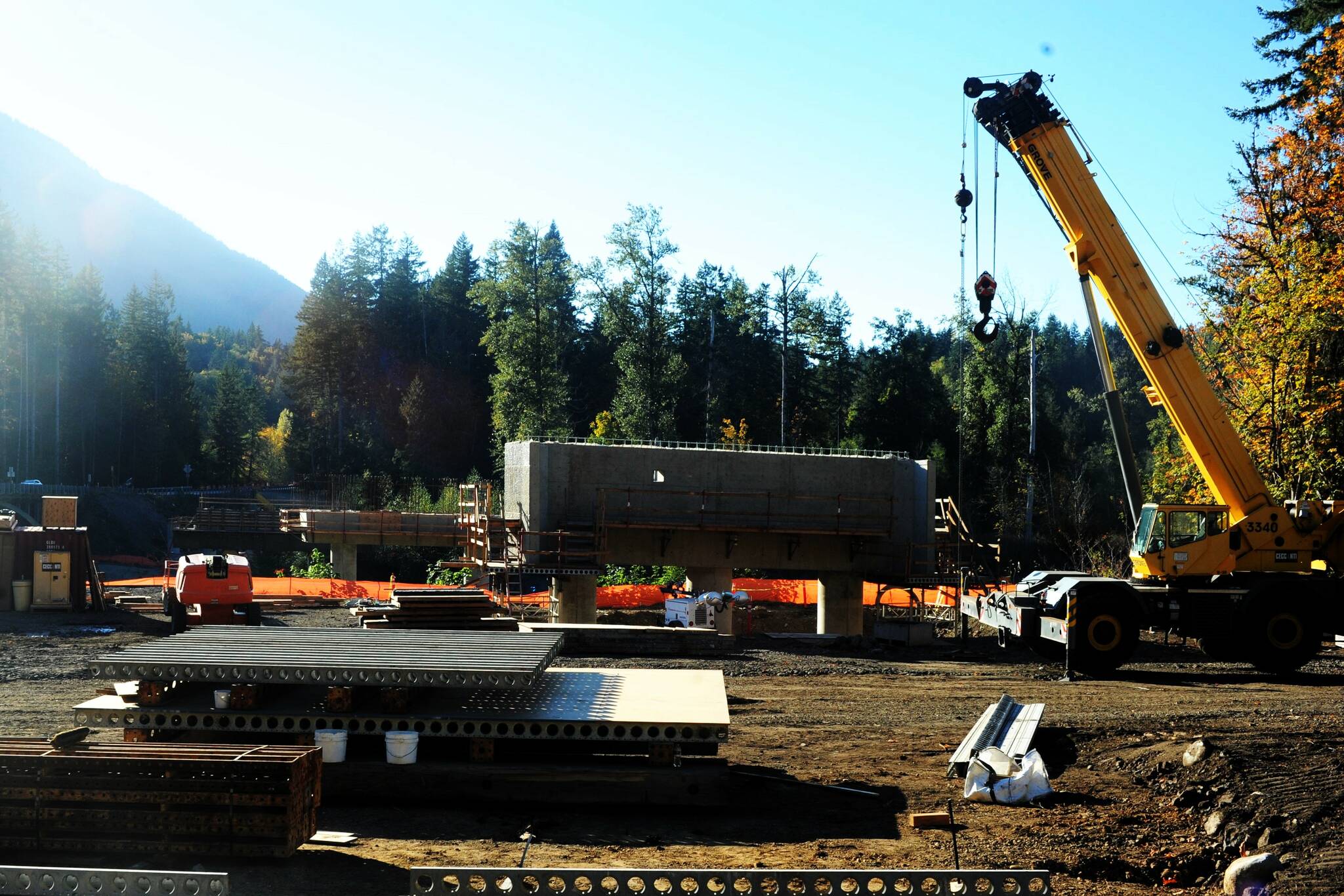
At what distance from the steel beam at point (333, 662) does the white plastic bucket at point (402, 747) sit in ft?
1.63

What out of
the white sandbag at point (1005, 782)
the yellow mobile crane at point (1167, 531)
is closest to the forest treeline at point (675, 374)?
the yellow mobile crane at point (1167, 531)

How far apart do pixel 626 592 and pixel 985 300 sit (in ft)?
56.0

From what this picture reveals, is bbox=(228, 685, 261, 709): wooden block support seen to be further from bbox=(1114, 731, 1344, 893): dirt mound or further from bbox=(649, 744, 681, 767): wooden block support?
bbox=(1114, 731, 1344, 893): dirt mound

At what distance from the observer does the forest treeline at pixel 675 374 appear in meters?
30.0

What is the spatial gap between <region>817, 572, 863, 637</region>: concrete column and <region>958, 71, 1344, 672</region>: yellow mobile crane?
9484 millimetres

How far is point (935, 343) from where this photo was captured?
9050 cm

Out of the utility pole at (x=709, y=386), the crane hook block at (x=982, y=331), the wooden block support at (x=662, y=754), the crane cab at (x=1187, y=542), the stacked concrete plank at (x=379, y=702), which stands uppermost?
the utility pole at (x=709, y=386)

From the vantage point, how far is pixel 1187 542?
17.8 metres

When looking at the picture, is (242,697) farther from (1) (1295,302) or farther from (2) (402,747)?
(1) (1295,302)

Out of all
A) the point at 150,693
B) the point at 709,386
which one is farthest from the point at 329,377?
the point at 150,693

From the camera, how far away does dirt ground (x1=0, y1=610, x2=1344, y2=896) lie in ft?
25.2

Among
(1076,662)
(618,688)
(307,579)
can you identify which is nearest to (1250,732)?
(1076,662)

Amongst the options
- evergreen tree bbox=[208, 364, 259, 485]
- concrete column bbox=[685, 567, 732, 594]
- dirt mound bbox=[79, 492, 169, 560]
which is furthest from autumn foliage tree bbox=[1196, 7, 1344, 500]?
evergreen tree bbox=[208, 364, 259, 485]

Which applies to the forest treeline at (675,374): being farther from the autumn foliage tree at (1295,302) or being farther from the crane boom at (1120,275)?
the crane boom at (1120,275)
